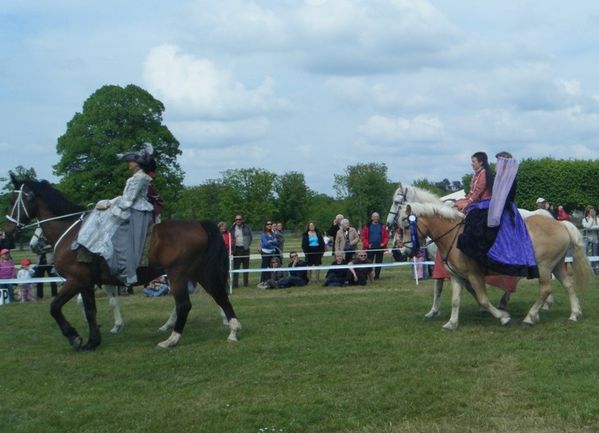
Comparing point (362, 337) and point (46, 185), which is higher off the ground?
point (46, 185)

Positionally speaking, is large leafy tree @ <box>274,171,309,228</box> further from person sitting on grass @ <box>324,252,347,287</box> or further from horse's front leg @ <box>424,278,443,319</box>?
horse's front leg @ <box>424,278,443,319</box>

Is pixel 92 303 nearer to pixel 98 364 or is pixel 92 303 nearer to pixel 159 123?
pixel 98 364

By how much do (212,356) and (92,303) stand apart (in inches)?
89.6

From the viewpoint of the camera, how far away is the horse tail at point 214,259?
33.7 feet

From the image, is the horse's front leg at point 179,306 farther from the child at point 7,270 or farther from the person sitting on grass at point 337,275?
the child at point 7,270

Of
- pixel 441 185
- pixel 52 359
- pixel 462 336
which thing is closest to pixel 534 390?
pixel 462 336

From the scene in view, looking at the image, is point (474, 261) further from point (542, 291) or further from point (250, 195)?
point (250, 195)

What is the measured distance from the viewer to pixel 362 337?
991cm

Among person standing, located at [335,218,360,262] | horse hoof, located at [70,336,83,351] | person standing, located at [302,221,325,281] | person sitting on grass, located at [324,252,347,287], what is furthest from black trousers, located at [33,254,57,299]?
horse hoof, located at [70,336,83,351]

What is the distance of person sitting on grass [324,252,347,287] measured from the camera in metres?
18.4

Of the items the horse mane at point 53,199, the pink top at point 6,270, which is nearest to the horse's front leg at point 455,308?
the horse mane at point 53,199

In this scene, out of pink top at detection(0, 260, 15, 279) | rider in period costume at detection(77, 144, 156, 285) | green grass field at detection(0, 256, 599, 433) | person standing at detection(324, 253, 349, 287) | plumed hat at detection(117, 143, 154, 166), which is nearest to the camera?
green grass field at detection(0, 256, 599, 433)

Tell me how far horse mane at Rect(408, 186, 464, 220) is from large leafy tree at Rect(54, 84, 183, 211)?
32729 millimetres

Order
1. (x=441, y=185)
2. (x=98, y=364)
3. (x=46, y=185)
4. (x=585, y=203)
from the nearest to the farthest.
Answer: (x=98, y=364) → (x=46, y=185) → (x=585, y=203) → (x=441, y=185)
